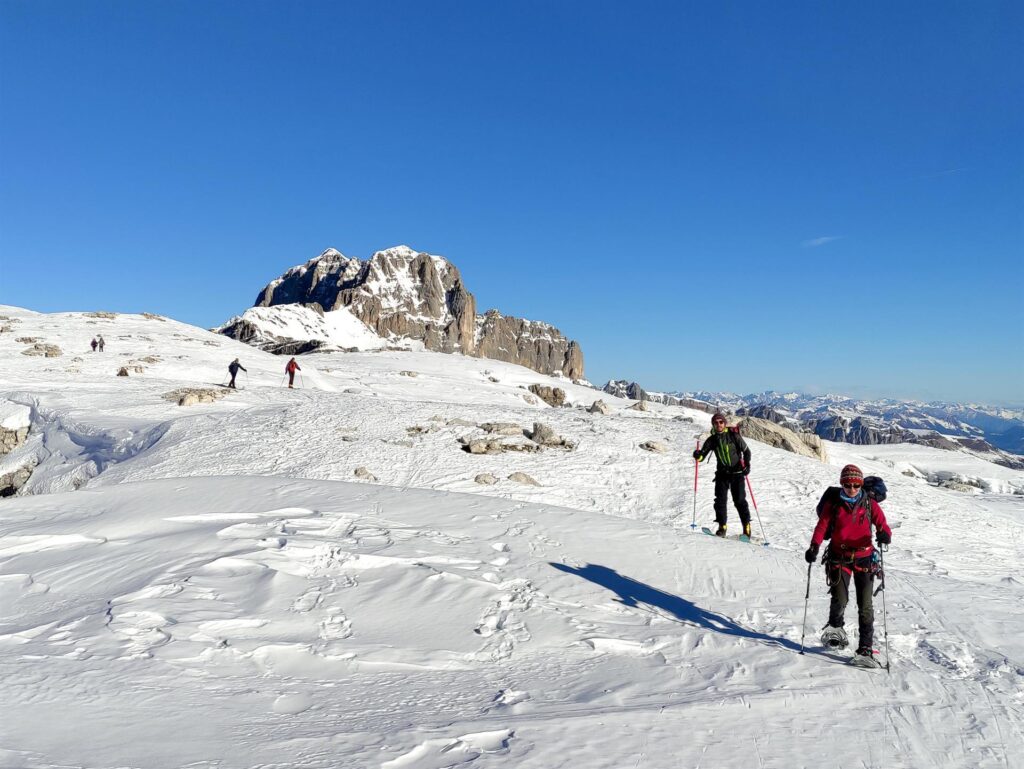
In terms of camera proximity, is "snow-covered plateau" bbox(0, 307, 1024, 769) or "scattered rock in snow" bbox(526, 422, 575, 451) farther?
"scattered rock in snow" bbox(526, 422, 575, 451)

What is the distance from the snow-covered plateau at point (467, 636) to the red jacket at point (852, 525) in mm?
1267

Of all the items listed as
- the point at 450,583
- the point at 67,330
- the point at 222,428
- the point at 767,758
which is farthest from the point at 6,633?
the point at 67,330

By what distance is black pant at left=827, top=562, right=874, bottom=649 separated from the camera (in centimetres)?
653

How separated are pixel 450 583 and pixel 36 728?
4779 mm

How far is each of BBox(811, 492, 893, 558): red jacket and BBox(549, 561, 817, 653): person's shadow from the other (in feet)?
4.43

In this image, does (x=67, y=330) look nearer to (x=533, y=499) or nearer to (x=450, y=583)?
(x=533, y=499)

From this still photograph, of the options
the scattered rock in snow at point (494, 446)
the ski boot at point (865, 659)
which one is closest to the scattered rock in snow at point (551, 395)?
the scattered rock in snow at point (494, 446)

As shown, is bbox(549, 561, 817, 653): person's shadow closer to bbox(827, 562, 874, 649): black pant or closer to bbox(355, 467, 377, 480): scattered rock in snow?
bbox(827, 562, 874, 649): black pant

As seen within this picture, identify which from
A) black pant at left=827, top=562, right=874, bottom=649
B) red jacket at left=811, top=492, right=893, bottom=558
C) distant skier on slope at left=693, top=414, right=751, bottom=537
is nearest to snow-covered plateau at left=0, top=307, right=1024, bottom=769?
black pant at left=827, top=562, right=874, bottom=649

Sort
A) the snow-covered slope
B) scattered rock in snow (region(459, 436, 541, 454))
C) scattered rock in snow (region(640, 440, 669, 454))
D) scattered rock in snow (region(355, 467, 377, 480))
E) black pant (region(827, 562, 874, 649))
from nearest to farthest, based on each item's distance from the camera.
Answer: black pant (region(827, 562, 874, 649)) < scattered rock in snow (region(355, 467, 377, 480)) < scattered rock in snow (region(459, 436, 541, 454)) < scattered rock in snow (region(640, 440, 669, 454)) < the snow-covered slope

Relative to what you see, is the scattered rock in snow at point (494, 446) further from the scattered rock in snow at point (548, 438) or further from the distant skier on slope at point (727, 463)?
the distant skier on slope at point (727, 463)

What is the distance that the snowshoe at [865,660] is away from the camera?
20.8 ft

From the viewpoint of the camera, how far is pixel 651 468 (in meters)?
20.5

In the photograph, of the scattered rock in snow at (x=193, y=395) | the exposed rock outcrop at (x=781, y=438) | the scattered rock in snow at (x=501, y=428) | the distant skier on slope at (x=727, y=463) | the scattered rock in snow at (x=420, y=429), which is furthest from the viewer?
the exposed rock outcrop at (x=781, y=438)
